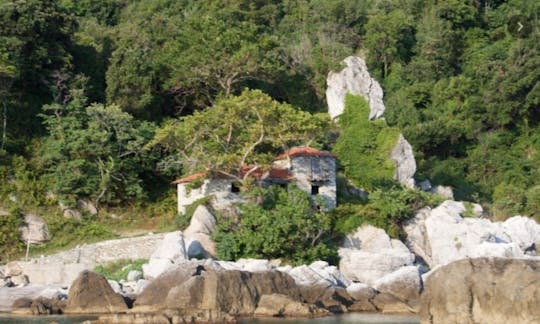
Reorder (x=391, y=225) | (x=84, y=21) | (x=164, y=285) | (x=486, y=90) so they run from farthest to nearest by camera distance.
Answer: (x=84, y=21) → (x=486, y=90) → (x=391, y=225) → (x=164, y=285)

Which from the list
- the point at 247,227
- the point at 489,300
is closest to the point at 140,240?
the point at 247,227

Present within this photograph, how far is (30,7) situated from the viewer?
→ 133 feet

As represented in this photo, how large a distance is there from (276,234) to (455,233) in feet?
22.4

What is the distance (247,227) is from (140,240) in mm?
3866

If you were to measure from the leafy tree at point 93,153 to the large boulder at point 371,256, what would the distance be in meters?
9.45

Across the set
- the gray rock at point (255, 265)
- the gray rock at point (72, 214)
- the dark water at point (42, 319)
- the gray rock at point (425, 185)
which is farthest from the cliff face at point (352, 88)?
the dark water at point (42, 319)

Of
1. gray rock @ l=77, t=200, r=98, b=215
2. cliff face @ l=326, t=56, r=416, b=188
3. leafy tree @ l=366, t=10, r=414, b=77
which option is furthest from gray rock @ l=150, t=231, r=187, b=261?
leafy tree @ l=366, t=10, r=414, b=77

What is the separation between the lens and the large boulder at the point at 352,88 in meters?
42.8

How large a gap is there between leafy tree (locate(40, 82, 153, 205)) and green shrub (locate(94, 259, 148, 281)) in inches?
228

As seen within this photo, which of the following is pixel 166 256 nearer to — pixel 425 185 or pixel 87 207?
pixel 87 207

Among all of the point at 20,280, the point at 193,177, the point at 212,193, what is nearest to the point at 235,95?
the point at 193,177

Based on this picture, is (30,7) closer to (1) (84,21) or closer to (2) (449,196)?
(1) (84,21)

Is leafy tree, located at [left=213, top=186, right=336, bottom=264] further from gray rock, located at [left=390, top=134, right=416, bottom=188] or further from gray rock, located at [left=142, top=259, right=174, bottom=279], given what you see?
gray rock, located at [left=390, top=134, right=416, bottom=188]

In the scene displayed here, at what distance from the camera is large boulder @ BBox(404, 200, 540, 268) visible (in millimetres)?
33594
